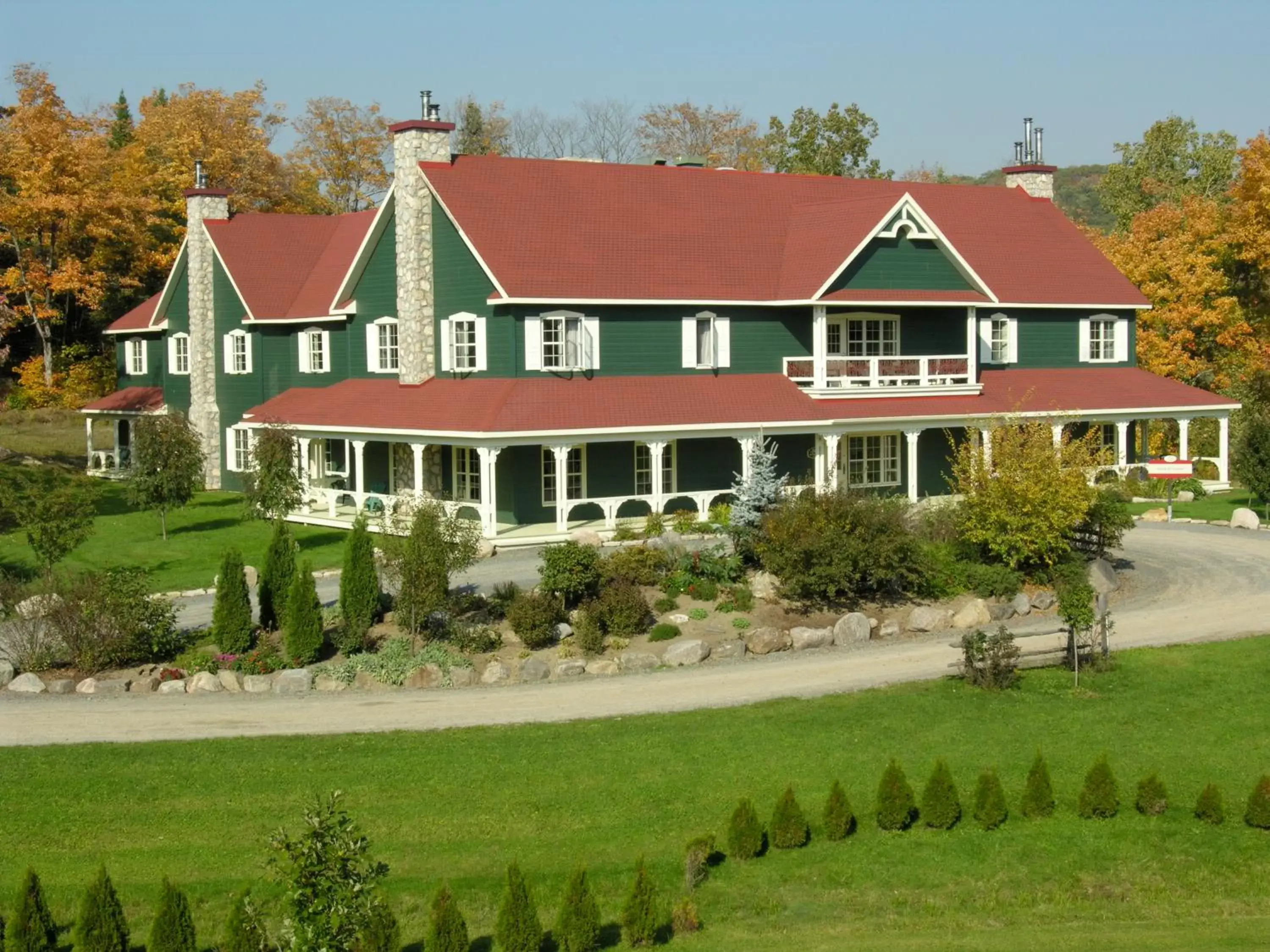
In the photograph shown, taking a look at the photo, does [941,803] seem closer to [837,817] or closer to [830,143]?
[837,817]

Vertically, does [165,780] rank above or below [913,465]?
below

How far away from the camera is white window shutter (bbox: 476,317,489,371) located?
122 ft

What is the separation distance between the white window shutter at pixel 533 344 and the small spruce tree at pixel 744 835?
70.4 feet

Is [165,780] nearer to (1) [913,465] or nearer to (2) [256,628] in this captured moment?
(2) [256,628]

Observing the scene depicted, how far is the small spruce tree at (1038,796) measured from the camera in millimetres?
17172

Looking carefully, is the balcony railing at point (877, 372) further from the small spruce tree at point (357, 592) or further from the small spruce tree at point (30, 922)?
the small spruce tree at point (30, 922)

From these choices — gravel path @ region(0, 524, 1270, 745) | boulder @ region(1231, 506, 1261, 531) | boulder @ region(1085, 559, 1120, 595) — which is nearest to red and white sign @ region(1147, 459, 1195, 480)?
boulder @ region(1231, 506, 1261, 531)

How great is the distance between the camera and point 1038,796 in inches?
677

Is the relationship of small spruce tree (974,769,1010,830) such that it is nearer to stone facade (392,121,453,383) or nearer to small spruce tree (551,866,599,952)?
small spruce tree (551,866,599,952)

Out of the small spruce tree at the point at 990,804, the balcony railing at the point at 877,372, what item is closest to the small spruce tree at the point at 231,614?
the small spruce tree at the point at 990,804

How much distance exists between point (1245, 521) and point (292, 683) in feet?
75.2

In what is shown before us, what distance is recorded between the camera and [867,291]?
39.2 m

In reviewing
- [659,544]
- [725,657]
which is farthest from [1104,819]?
[659,544]

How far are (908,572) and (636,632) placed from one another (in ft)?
16.7
